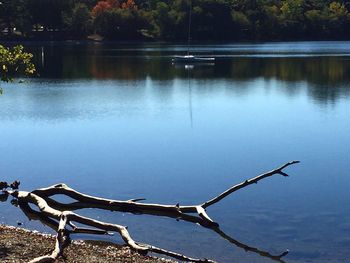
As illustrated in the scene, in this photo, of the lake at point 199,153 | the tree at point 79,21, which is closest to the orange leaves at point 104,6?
the tree at point 79,21

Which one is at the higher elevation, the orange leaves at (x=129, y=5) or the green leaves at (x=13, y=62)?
the orange leaves at (x=129, y=5)

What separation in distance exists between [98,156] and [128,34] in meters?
124

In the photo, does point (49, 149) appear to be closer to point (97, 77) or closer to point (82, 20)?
point (97, 77)

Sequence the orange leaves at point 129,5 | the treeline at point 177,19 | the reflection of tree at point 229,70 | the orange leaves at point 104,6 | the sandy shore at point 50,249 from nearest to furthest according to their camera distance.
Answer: the sandy shore at point 50,249
the reflection of tree at point 229,70
the treeline at point 177,19
the orange leaves at point 104,6
the orange leaves at point 129,5

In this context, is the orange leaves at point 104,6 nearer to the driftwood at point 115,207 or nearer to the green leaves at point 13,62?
the green leaves at point 13,62

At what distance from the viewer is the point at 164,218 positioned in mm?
17656

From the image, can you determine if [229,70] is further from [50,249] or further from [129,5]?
[129,5]

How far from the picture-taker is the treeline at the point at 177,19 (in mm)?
138375

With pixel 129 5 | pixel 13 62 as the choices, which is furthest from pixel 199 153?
pixel 129 5

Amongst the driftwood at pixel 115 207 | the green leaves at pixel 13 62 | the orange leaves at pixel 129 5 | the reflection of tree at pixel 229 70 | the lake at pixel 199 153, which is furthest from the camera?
the orange leaves at pixel 129 5

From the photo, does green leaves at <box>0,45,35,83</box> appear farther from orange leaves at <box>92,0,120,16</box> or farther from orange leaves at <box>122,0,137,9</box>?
orange leaves at <box>122,0,137,9</box>

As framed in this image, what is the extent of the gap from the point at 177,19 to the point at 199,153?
120965 mm

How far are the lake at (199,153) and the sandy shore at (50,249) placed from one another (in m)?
0.99

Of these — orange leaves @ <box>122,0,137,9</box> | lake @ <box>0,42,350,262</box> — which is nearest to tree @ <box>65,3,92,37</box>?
orange leaves @ <box>122,0,137,9</box>
